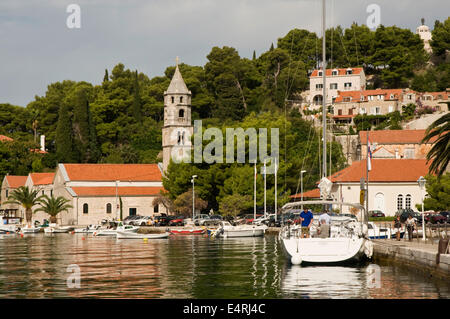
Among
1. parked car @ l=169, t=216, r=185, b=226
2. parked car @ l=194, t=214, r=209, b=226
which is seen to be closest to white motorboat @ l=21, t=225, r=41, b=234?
parked car @ l=169, t=216, r=185, b=226

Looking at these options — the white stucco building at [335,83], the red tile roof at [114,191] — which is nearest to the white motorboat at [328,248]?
the red tile roof at [114,191]

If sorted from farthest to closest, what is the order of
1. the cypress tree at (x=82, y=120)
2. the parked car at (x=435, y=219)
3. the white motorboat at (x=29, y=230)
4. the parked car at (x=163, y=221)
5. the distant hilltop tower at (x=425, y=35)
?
the distant hilltop tower at (x=425, y=35) → the cypress tree at (x=82, y=120) → the white motorboat at (x=29, y=230) → the parked car at (x=163, y=221) → the parked car at (x=435, y=219)

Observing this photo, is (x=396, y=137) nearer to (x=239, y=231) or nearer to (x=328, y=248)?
(x=239, y=231)

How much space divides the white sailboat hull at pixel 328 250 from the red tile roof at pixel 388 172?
41493mm

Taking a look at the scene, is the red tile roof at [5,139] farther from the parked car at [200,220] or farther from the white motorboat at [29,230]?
the parked car at [200,220]

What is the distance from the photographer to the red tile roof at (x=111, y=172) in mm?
96500

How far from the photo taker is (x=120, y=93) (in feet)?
415

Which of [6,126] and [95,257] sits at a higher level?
[6,126]

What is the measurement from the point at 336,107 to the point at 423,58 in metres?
20.9

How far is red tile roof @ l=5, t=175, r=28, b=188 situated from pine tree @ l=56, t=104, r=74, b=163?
250 inches

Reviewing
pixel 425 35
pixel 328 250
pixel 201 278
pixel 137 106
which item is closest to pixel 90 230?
pixel 201 278

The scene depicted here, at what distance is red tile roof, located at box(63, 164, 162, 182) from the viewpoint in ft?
317
